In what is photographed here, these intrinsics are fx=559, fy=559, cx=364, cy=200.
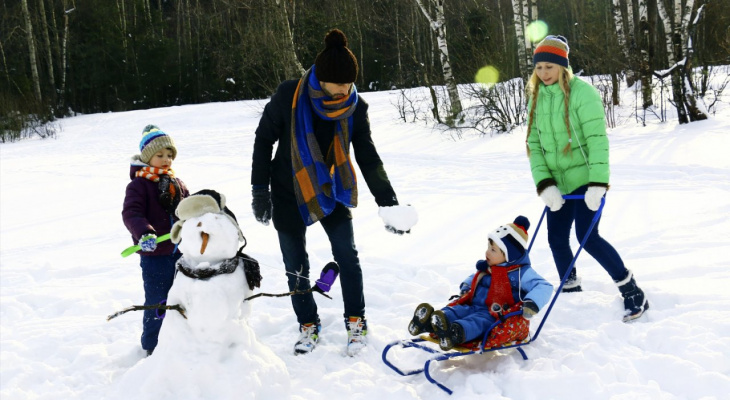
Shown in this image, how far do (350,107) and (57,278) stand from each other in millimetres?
3710

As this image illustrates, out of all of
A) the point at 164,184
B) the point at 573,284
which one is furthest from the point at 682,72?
the point at 164,184

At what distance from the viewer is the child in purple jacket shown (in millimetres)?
3326

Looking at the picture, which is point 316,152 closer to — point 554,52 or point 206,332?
point 206,332

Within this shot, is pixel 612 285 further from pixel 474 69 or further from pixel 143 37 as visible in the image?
pixel 143 37

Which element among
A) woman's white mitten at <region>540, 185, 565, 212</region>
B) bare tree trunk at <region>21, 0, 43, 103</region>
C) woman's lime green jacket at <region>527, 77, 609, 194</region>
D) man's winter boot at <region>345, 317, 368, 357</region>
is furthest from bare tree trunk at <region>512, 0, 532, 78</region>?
bare tree trunk at <region>21, 0, 43, 103</region>

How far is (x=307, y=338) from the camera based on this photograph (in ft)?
11.5

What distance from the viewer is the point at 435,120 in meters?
15.7

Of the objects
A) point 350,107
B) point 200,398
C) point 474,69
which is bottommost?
point 200,398

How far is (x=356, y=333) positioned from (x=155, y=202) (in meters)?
1.46

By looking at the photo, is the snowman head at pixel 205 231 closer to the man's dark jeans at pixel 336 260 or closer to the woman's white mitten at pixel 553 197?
the man's dark jeans at pixel 336 260

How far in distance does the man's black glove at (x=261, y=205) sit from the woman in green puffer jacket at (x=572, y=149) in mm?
1697

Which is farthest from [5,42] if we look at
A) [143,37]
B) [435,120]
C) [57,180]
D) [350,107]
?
[350,107]

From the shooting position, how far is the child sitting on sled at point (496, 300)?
9.62ft

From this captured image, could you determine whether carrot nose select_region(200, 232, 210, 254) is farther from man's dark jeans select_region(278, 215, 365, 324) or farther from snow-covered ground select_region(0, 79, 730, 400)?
man's dark jeans select_region(278, 215, 365, 324)
